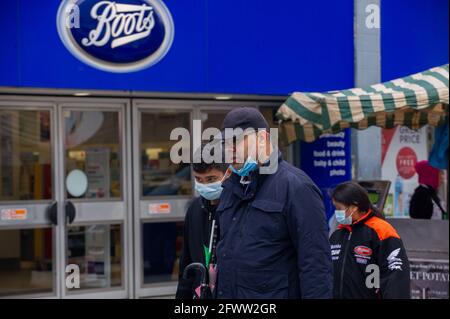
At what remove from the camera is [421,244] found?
723 cm

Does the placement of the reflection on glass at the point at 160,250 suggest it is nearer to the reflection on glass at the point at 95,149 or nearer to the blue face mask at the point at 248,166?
the reflection on glass at the point at 95,149

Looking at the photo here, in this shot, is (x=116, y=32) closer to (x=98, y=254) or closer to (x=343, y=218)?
(x=98, y=254)

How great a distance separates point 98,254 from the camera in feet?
28.4

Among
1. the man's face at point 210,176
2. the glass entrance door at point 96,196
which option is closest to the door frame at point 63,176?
the glass entrance door at point 96,196

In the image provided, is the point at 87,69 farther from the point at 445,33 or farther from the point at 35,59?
the point at 445,33

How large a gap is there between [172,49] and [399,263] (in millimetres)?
4506

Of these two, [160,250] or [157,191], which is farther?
[160,250]

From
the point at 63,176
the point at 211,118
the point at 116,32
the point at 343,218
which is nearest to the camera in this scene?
the point at 343,218

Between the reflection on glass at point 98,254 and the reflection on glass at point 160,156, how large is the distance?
709 mm

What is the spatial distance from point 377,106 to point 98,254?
13.0ft


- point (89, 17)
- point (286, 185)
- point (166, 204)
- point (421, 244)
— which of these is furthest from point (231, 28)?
point (286, 185)

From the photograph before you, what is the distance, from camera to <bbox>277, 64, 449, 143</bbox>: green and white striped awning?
7.67 metres

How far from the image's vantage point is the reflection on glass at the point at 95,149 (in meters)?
8.35

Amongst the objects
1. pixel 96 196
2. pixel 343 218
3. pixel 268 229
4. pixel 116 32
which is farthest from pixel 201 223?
pixel 96 196
